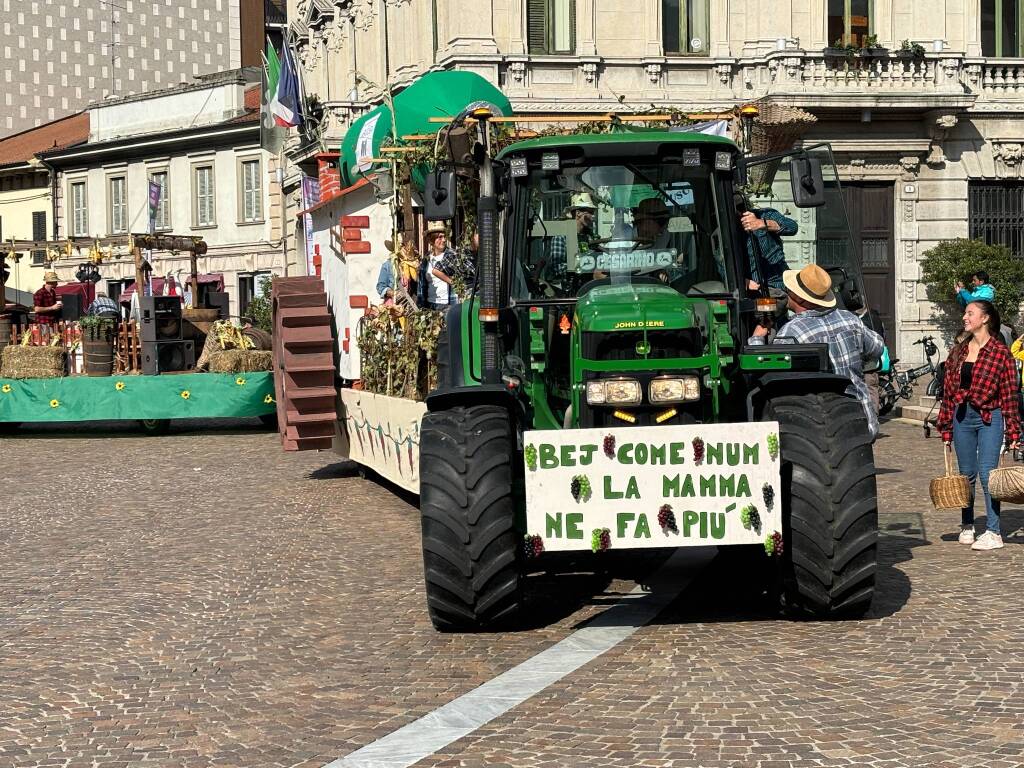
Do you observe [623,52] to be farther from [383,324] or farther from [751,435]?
[751,435]

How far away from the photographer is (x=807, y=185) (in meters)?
8.72

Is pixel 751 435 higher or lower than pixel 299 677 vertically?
higher

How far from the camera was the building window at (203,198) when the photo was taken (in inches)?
1986

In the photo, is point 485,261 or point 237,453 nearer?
point 485,261

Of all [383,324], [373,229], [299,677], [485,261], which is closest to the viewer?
[299,677]

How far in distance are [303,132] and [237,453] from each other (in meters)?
22.5

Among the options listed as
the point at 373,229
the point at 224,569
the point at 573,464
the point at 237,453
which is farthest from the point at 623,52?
the point at 573,464

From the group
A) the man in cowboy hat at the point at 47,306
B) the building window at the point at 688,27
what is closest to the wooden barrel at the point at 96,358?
the man in cowboy hat at the point at 47,306

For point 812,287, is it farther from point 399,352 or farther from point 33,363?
point 33,363

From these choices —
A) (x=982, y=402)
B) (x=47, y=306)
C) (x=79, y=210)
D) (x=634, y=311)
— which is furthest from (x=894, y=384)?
(x=79, y=210)

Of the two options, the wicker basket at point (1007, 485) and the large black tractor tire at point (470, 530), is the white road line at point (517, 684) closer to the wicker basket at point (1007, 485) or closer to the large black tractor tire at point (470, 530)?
the large black tractor tire at point (470, 530)

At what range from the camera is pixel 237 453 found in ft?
62.6

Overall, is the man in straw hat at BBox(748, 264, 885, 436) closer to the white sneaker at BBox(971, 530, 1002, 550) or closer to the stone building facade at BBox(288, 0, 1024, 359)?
the white sneaker at BBox(971, 530, 1002, 550)

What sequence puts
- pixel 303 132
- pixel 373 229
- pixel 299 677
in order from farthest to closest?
1. pixel 303 132
2. pixel 373 229
3. pixel 299 677
